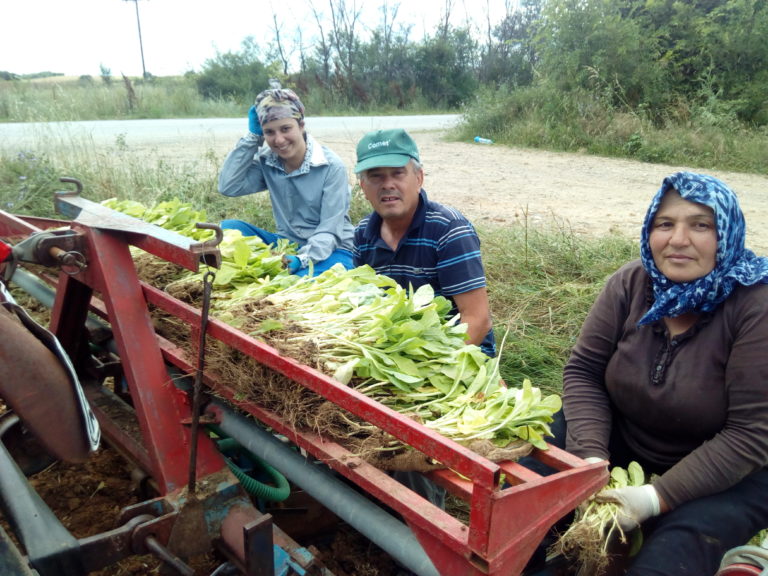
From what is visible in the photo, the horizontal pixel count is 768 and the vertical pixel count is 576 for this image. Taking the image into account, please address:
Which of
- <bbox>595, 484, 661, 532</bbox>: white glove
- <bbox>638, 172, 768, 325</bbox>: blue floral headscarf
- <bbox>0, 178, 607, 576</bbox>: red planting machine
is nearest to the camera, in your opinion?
<bbox>0, 178, 607, 576</bbox>: red planting machine

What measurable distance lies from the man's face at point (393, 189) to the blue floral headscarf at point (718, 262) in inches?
44.8

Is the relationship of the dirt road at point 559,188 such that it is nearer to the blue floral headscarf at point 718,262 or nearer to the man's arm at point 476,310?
the man's arm at point 476,310

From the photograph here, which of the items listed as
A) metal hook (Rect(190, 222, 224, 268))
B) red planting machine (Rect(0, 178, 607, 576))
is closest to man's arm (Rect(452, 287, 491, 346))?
red planting machine (Rect(0, 178, 607, 576))

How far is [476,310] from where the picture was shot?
9.00ft

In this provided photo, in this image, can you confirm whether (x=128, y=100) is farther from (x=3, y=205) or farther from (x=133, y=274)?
(x=133, y=274)

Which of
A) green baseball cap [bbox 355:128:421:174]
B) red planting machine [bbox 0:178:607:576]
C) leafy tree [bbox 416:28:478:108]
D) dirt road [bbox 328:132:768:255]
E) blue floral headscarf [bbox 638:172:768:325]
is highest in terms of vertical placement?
leafy tree [bbox 416:28:478:108]

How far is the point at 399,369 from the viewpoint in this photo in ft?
6.08

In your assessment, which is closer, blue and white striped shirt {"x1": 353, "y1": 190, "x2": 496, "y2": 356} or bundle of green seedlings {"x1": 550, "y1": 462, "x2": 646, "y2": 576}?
bundle of green seedlings {"x1": 550, "y1": 462, "x2": 646, "y2": 576}

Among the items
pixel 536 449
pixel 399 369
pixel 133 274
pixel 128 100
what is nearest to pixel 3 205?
pixel 133 274

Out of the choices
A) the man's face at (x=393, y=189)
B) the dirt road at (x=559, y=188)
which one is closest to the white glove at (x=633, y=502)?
the man's face at (x=393, y=189)

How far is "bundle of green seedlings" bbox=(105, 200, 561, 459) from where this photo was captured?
167cm

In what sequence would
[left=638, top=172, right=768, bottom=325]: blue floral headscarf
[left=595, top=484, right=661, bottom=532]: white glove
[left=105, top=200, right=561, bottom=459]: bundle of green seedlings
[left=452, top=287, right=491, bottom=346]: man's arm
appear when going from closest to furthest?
[left=105, top=200, right=561, bottom=459]: bundle of green seedlings → [left=595, top=484, right=661, bottom=532]: white glove → [left=638, top=172, right=768, bottom=325]: blue floral headscarf → [left=452, top=287, right=491, bottom=346]: man's arm

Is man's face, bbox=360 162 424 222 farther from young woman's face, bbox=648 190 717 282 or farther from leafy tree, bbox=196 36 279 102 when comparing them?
leafy tree, bbox=196 36 279 102

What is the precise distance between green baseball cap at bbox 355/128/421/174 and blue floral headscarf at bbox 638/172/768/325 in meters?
1.15
